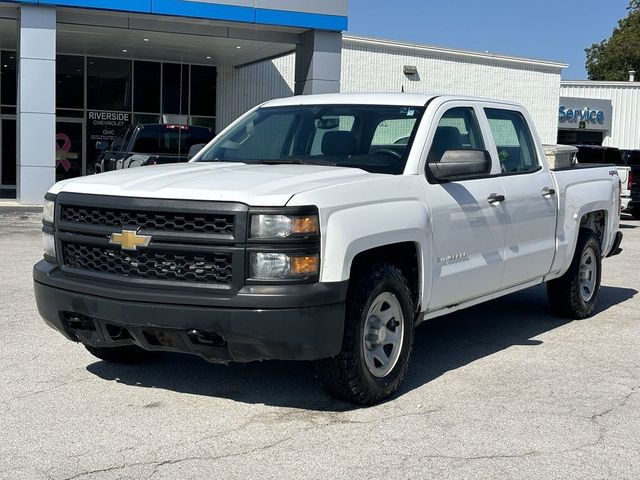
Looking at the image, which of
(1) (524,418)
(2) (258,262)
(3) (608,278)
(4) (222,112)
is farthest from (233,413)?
(4) (222,112)

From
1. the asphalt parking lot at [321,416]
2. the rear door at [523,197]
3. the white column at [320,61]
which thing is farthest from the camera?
the white column at [320,61]

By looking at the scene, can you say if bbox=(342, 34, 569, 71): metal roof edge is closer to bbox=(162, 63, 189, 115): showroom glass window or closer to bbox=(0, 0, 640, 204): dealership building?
bbox=(0, 0, 640, 204): dealership building

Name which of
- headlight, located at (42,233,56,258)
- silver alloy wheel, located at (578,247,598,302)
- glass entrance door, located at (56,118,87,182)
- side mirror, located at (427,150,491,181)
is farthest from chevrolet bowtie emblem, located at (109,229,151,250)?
glass entrance door, located at (56,118,87,182)

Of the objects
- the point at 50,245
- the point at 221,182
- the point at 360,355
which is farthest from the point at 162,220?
the point at 360,355

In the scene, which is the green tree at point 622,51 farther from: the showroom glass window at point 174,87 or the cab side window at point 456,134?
the cab side window at point 456,134

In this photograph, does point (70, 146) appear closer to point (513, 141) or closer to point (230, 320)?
point (513, 141)

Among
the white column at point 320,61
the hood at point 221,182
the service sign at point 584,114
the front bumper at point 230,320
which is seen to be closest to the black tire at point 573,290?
the hood at point 221,182

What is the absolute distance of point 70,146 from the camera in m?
27.5

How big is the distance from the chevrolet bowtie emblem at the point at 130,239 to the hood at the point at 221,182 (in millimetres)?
219

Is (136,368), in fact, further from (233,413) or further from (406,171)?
(406,171)

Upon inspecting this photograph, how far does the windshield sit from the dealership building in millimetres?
13553

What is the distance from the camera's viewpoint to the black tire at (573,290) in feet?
25.9

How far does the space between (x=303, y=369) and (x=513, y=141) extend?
2630 mm

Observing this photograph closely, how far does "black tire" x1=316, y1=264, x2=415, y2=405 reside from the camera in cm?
495
